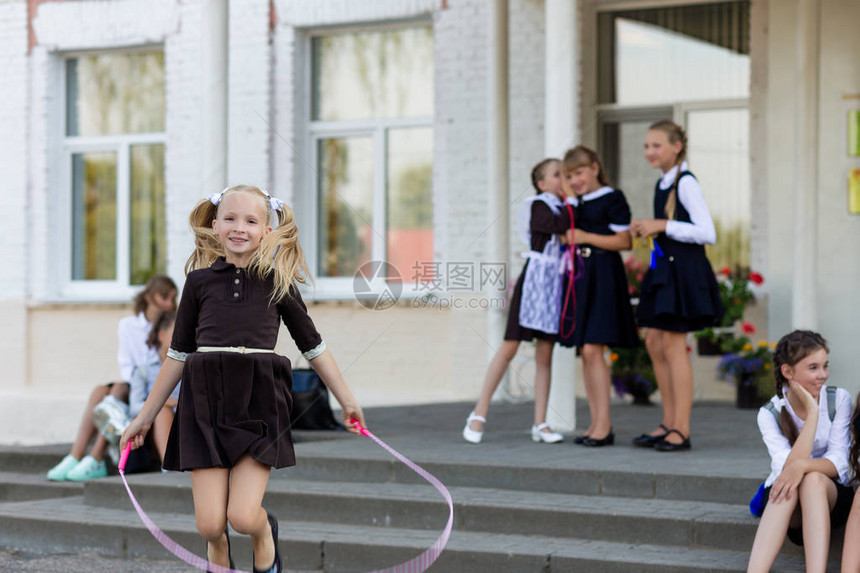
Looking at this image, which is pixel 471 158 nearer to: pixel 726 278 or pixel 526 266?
pixel 726 278

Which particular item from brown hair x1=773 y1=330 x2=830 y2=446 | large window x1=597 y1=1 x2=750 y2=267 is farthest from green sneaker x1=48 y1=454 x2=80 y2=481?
large window x1=597 y1=1 x2=750 y2=267

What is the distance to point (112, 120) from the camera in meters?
12.7

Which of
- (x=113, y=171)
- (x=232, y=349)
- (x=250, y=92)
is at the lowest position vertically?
(x=232, y=349)

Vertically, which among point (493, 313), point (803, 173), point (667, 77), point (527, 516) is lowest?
point (527, 516)

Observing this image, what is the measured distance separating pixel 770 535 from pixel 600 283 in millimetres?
2518

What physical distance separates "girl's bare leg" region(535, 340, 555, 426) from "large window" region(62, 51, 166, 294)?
234 inches

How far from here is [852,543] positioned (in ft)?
15.5

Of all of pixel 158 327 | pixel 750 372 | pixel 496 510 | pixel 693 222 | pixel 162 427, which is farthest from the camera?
pixel 750 372

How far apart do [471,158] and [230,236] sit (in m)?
6.29

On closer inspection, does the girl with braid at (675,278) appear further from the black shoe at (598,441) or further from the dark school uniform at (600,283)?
the black shoe at (598,441)

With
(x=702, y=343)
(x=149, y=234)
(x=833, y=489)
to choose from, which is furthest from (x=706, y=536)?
(x=149, y=234)

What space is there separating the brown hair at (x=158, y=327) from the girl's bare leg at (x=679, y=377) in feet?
9.76

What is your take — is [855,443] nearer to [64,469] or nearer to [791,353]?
[791,353]

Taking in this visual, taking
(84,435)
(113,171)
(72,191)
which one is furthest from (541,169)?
(72,191)
